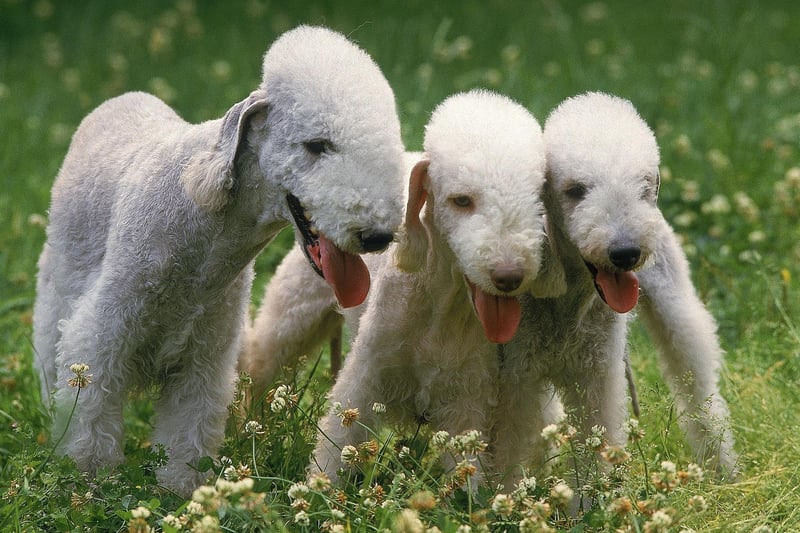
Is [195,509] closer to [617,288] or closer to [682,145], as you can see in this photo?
[617,288]

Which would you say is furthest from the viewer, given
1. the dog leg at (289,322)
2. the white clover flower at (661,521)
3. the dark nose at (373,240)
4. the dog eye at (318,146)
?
the dog leg at (289,322)

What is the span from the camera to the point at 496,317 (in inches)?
143

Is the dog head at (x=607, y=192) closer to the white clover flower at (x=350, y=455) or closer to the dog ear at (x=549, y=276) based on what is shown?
the dog ear at (x=549, y=276)

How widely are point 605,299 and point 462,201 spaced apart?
557 millimetres

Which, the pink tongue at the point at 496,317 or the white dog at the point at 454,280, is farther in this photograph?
the pink tongue at the point at 496,317

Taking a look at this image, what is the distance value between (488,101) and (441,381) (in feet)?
Result: 3.23

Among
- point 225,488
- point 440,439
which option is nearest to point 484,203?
point 440,439

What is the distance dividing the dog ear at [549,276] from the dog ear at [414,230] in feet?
1.29

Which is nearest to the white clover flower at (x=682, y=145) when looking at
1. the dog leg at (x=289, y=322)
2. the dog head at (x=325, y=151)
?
the dog leg at (x=289, y=322)

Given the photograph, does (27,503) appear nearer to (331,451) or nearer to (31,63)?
(331,451)

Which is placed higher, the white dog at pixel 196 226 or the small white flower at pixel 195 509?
the white dog at pixel 196 226

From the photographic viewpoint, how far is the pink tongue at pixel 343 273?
3.42 meters

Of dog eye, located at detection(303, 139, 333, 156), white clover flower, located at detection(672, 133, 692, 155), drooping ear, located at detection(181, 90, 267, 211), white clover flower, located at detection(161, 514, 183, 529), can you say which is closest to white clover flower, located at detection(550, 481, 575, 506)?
white clover flower, located at detection(161, 514, 183, 529)

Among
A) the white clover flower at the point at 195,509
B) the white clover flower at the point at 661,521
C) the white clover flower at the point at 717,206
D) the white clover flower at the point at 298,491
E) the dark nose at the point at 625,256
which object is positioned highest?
the white clover flower at the point at 717,206
